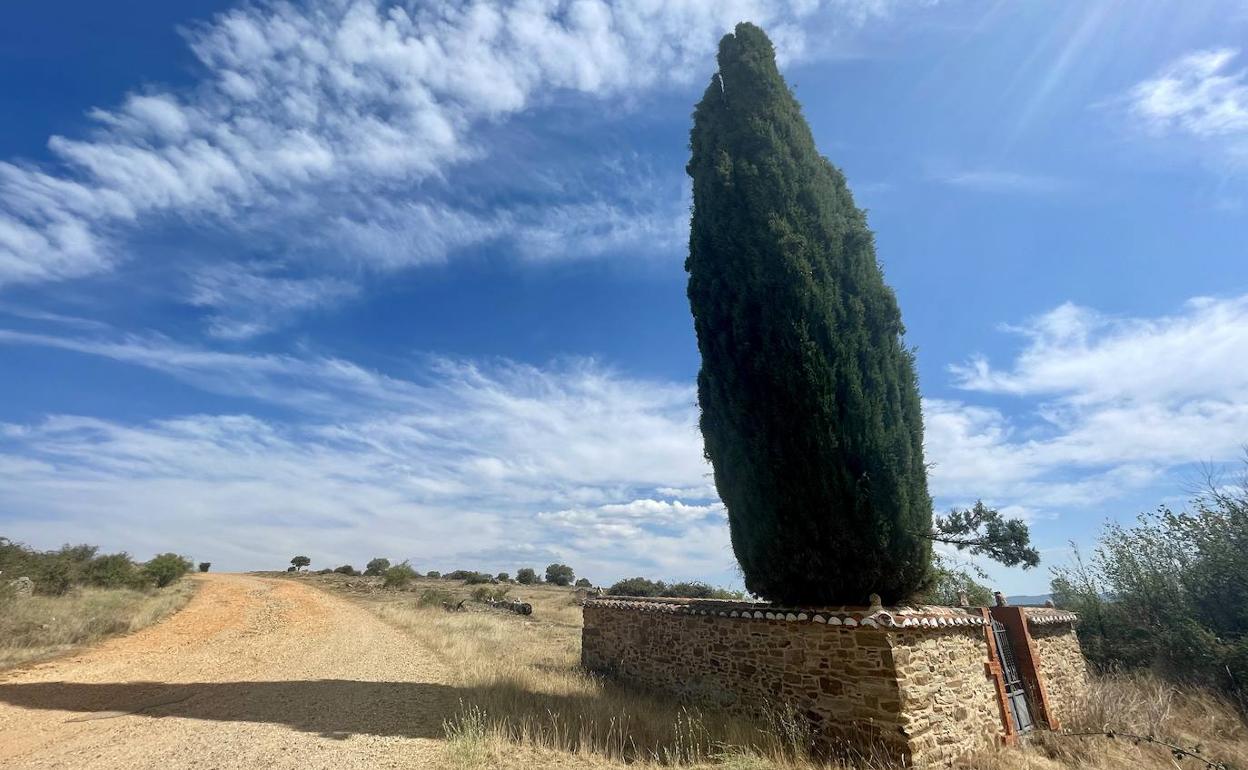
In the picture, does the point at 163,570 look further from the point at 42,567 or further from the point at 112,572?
the point at 42,567

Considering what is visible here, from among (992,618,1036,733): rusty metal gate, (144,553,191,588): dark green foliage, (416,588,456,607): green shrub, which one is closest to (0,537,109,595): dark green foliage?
(144,553,191,588): dark green foliage

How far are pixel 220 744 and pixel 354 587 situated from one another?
35917mm

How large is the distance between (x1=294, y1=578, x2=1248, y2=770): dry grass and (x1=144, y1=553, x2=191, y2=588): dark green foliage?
86.8ft

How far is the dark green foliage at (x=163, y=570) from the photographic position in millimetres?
29438

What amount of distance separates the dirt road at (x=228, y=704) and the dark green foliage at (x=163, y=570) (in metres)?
16.7

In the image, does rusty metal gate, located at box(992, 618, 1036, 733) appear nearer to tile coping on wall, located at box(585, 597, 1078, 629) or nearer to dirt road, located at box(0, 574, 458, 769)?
tile coping on wall, located at box(585, 597, 1078, 629)

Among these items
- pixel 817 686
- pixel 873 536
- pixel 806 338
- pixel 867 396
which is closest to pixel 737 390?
pixel 806 338

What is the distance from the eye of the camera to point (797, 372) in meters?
9.35

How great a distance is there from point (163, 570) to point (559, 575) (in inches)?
1262

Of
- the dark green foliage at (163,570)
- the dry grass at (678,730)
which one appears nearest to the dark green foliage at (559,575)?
the dark green foliage at (163,570)

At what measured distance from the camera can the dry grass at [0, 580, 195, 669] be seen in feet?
41.1

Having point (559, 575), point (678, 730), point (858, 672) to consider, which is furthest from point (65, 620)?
point (559, 575)

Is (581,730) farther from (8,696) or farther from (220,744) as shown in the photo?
(8,696)

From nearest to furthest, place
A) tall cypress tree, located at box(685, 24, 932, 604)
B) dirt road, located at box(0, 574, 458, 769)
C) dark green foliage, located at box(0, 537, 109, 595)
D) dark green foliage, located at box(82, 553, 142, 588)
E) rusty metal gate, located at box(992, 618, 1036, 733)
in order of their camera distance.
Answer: dirt road, located at box(0, 574, 458, 769) → tall cypress tree, located at box(685, 24, 932, 604) → rusty metal gate, located at box(992, 618, 1036, 733) → dark green foliage, located at box(0, 537, 109, 595) → dark green foliage, located at box(82, 553, 142, 588)
